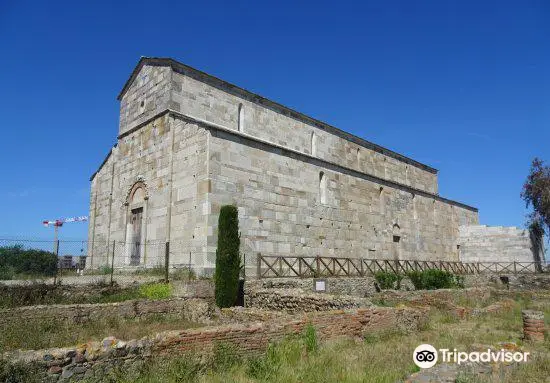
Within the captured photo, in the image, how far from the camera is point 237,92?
2311 cm

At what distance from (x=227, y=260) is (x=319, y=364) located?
851 centimetres

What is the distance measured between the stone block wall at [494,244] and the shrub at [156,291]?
2669cm

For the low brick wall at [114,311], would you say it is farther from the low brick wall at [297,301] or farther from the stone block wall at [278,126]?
the stone block wall at [278,126]

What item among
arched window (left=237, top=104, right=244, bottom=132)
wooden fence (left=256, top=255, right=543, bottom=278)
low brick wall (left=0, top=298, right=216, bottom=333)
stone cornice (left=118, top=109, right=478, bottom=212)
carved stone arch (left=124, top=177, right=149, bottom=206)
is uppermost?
arched window (left=237, top=104, right=244, bottom=132)

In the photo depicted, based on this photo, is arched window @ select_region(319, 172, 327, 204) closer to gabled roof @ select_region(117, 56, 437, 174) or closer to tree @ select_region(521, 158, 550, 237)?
gabled roof @ select_region(117, 56, 437, 174)

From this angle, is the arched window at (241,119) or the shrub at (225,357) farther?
the arched window at (241,119)

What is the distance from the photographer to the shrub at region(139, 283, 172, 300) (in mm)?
14711

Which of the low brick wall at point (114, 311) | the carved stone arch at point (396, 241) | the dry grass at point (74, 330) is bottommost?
the dry grass at point (74, 330)

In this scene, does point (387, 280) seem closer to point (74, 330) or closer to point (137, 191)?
point (137, 191)

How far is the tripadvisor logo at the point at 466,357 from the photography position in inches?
293

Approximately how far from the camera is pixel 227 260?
1566 centimetres

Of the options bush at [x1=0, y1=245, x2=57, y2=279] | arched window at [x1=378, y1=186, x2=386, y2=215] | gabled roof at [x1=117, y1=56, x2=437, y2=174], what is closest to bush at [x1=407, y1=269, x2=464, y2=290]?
arched window at [x1=378, y1=186, x2=386, y2=215]

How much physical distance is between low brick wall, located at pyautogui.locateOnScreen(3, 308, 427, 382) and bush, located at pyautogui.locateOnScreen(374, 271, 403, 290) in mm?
10996

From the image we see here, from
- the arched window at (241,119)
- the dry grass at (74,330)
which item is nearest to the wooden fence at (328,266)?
the dry grass at (74,330)
